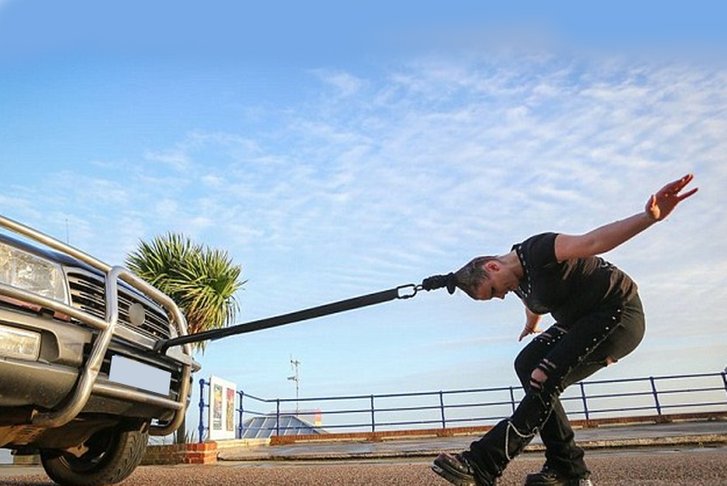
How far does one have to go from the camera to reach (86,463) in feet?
11.1

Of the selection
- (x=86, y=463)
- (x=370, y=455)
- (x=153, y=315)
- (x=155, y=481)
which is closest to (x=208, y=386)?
(x=370, y=455)

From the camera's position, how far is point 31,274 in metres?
2.23

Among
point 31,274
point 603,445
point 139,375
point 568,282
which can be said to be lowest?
point 603,445

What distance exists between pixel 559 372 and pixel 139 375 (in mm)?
1853

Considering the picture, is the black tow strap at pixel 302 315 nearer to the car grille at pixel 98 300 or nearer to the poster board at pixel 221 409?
the car grille at pixel 98 300

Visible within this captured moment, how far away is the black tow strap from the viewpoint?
8.57 ft

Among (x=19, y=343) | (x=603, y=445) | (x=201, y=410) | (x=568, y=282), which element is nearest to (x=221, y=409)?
(x=201, y=410)

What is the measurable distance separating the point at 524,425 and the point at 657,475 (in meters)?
1.57

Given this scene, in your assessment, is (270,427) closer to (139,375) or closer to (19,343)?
(139,375)

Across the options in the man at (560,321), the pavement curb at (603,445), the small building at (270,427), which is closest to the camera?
the man at (560,321)

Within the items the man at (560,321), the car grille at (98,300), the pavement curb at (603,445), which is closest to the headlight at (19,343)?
the car grille at (98,300)

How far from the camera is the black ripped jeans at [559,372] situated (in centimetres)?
240

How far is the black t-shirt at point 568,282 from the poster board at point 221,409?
30.7 feet

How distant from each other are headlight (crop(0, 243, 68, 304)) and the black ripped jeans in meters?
1.84
